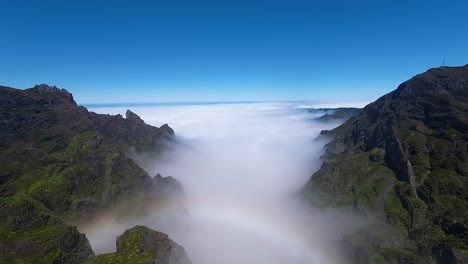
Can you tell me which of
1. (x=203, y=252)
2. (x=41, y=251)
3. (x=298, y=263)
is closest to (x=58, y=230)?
(x=41, y=251)

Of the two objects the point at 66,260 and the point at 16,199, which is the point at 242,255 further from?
the point at 16,199

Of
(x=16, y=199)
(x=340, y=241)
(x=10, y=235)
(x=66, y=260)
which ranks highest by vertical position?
(x=10, y=235)

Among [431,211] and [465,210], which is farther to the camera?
[431,211]

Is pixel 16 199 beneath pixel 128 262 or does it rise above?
beneath

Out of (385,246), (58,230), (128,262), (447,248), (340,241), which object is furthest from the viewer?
(340,241)

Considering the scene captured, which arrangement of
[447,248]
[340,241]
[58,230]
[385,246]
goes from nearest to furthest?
1. [58,230]
2. [447,248]
3. [385,246]
4. [340,241]

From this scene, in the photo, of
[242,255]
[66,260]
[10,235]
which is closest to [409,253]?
A: [242,255]
